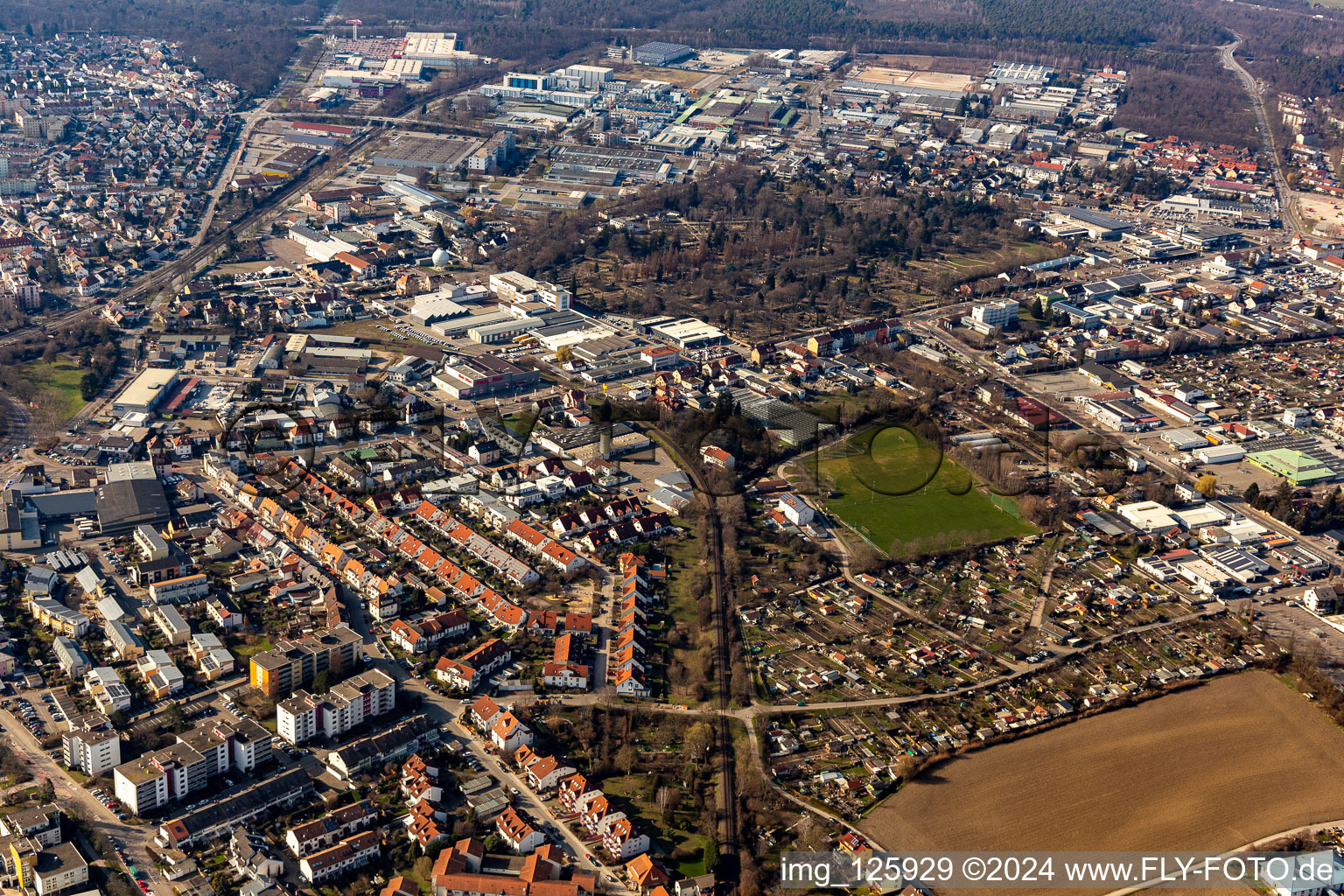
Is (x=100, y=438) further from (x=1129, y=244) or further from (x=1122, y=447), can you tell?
(x=1129, y=244)

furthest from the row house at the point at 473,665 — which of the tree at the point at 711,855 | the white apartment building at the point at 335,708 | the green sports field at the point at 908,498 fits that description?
the green sports field at the point at 908,498

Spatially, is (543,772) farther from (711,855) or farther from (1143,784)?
(1143,784)

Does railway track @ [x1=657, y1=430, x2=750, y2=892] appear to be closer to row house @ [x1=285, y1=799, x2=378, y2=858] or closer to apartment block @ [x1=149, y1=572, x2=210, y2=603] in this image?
row house @ [x1=285, y1=799, x2=378, y2=858]

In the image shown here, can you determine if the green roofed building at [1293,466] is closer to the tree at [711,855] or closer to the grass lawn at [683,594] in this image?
the grass lawn at [683,594]

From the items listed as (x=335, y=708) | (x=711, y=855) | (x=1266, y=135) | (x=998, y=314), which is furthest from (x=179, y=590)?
(x=1266, y=135)

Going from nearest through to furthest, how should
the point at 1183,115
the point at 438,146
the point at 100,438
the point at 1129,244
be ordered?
the point at 100,438
the point at 1129,244
the point at 438,146
the point at 1183,115

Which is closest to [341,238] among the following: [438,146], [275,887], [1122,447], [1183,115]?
[438,146]

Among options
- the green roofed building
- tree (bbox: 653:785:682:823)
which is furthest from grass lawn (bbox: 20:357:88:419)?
the green roofed building
